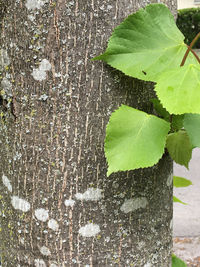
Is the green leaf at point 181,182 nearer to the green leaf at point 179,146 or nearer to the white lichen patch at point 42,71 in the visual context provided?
the green leaf at point 179,146

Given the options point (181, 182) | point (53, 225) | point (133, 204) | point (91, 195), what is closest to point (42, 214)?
point (53, 225)

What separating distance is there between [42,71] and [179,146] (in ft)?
1.39

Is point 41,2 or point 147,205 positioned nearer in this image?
point 41,2

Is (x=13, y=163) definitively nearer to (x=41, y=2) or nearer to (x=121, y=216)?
(x=121, y=216)

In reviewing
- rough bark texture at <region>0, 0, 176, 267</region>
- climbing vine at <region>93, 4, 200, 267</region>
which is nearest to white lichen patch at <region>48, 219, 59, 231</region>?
rough bark texture at <region>0, 0, 176, 267</region>

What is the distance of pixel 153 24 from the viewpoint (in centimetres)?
88

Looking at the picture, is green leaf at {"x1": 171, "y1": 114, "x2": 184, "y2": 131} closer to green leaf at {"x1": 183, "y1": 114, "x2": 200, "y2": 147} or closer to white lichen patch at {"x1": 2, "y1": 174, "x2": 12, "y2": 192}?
green leaf at {"x1": 183, "y1": 114, "x2": 200, "y2": 147}

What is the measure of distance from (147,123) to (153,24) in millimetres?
266

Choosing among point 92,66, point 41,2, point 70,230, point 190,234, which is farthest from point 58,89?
point 190,234

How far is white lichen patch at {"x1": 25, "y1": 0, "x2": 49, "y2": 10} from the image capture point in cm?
86

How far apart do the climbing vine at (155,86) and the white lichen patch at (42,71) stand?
15 cm

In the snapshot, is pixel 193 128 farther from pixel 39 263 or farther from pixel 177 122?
pixel 39 263

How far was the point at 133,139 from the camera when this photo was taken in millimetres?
808

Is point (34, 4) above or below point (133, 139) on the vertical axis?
above
